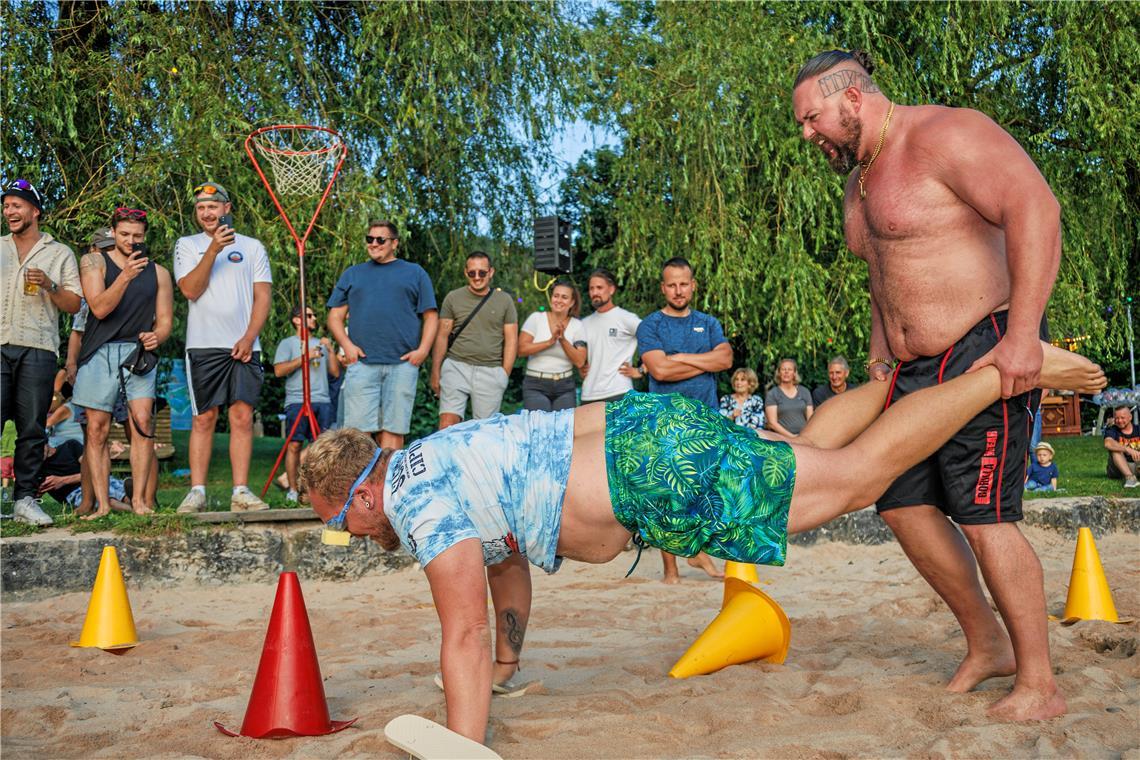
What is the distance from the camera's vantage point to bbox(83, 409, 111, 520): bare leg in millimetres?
6512

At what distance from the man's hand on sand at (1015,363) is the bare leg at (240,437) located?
4.94m

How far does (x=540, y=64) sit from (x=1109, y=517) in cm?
770

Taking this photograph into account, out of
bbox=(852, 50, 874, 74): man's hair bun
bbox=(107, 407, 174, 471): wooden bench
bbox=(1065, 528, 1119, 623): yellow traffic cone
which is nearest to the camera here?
bbox=(852, 50, 874, 74): man's hair bun


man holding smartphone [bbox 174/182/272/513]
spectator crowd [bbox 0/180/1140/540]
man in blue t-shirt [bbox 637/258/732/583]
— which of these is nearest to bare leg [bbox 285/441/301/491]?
spectator crowd [bbox 0/180/1140/540]

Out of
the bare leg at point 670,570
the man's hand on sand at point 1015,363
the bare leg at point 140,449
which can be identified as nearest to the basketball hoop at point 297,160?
the bare leg at point 140,449

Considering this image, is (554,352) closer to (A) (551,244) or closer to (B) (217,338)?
(B) (217,338)

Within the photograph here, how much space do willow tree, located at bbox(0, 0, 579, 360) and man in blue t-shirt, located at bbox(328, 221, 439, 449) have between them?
319cm

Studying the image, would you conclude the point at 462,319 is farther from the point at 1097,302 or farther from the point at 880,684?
the point at 1097,302

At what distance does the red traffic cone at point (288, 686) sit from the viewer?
3.32 meters

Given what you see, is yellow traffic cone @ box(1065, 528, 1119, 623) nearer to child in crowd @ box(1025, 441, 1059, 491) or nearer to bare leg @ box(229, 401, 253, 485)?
bare leg @ box(229, 401, 253, 485)

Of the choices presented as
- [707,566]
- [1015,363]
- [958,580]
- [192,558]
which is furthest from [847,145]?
[192,558]

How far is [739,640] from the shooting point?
398 centimetres

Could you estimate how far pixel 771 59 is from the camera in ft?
38.2

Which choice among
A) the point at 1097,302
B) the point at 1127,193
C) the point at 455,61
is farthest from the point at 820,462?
the point at 1127,193
